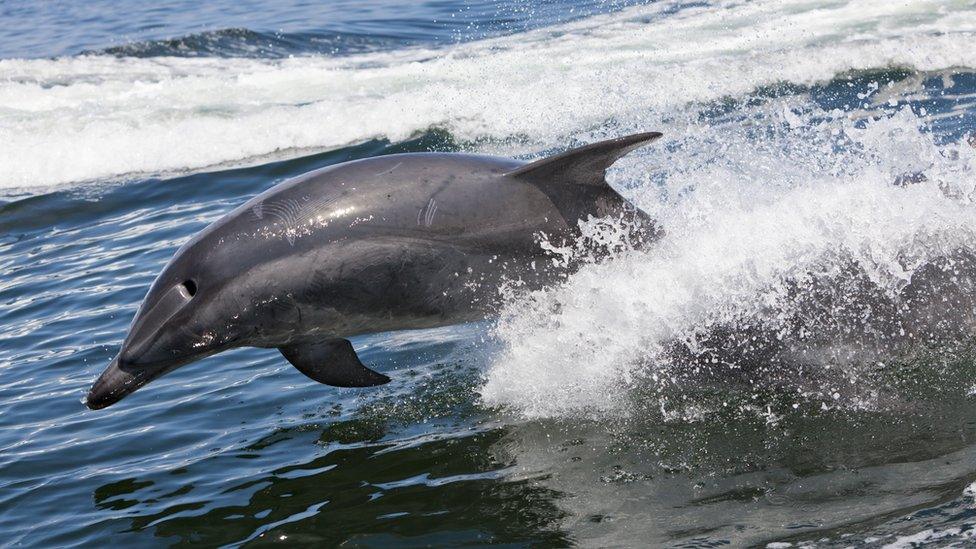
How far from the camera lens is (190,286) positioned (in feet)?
23.4

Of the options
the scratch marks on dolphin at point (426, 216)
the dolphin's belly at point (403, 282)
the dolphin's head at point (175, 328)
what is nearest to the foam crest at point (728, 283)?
the dolphin's belly at point (403, 282)

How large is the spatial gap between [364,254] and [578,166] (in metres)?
1.39

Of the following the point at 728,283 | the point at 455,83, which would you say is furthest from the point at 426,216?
the point at 455,83

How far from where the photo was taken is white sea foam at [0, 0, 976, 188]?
17984mm

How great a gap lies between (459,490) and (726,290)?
218 centimetres

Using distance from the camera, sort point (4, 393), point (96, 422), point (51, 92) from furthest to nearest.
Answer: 1. point (51, 92)
2. point (4, 393)
3. point (96, 422)

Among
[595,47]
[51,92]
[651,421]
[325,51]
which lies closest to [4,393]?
[651,421]

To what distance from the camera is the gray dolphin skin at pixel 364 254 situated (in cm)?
704

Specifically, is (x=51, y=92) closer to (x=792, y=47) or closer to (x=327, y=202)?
(x=792, y=47)

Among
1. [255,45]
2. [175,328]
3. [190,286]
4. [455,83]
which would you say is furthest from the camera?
[255,45]

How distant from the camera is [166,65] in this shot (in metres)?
24.7

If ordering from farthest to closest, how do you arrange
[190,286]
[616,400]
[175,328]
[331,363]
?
[331,363] → [616,400] → [190,286] → [175,328]

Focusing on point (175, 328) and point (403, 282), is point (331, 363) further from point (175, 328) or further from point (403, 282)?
point (175, 328)

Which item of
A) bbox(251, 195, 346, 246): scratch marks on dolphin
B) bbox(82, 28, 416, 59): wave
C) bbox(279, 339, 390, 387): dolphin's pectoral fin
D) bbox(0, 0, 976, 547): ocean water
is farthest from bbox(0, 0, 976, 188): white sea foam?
bbox(251, 195, 346, 246): scratch marks on dolphin
